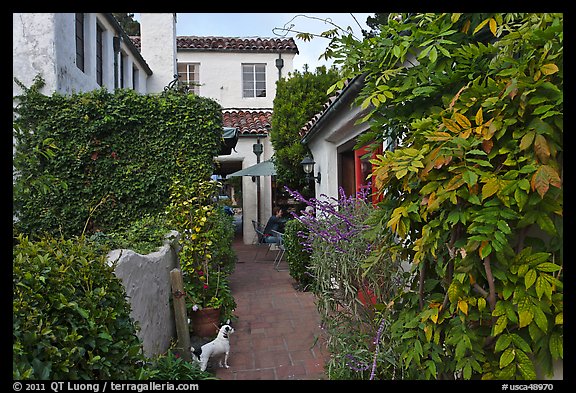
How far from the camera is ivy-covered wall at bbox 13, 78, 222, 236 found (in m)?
7.16

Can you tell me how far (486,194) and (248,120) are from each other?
13.6m

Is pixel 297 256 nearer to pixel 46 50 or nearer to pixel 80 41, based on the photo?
pixel 46 50

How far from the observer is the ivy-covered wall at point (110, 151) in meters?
7.16

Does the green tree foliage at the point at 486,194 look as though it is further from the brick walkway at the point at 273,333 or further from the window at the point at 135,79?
the window at the point at 135,79

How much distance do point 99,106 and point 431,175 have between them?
682cm

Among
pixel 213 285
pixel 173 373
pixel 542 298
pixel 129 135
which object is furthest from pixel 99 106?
pixel 542 298

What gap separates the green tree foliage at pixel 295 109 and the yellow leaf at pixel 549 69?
854 cm

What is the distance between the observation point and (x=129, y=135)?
7.53m

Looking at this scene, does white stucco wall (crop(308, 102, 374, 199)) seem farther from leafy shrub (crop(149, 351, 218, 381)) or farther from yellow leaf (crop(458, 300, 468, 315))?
yellow leaf (crop(458, 300, 468, 315))

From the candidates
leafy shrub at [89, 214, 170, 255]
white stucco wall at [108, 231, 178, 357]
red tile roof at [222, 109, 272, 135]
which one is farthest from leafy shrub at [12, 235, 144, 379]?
red tile roof at [222, 109, 272, 135]

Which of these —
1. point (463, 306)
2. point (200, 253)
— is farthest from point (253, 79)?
point (463, 306)

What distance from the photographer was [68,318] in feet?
6.41

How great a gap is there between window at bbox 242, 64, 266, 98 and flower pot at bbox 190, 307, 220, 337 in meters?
12.6
